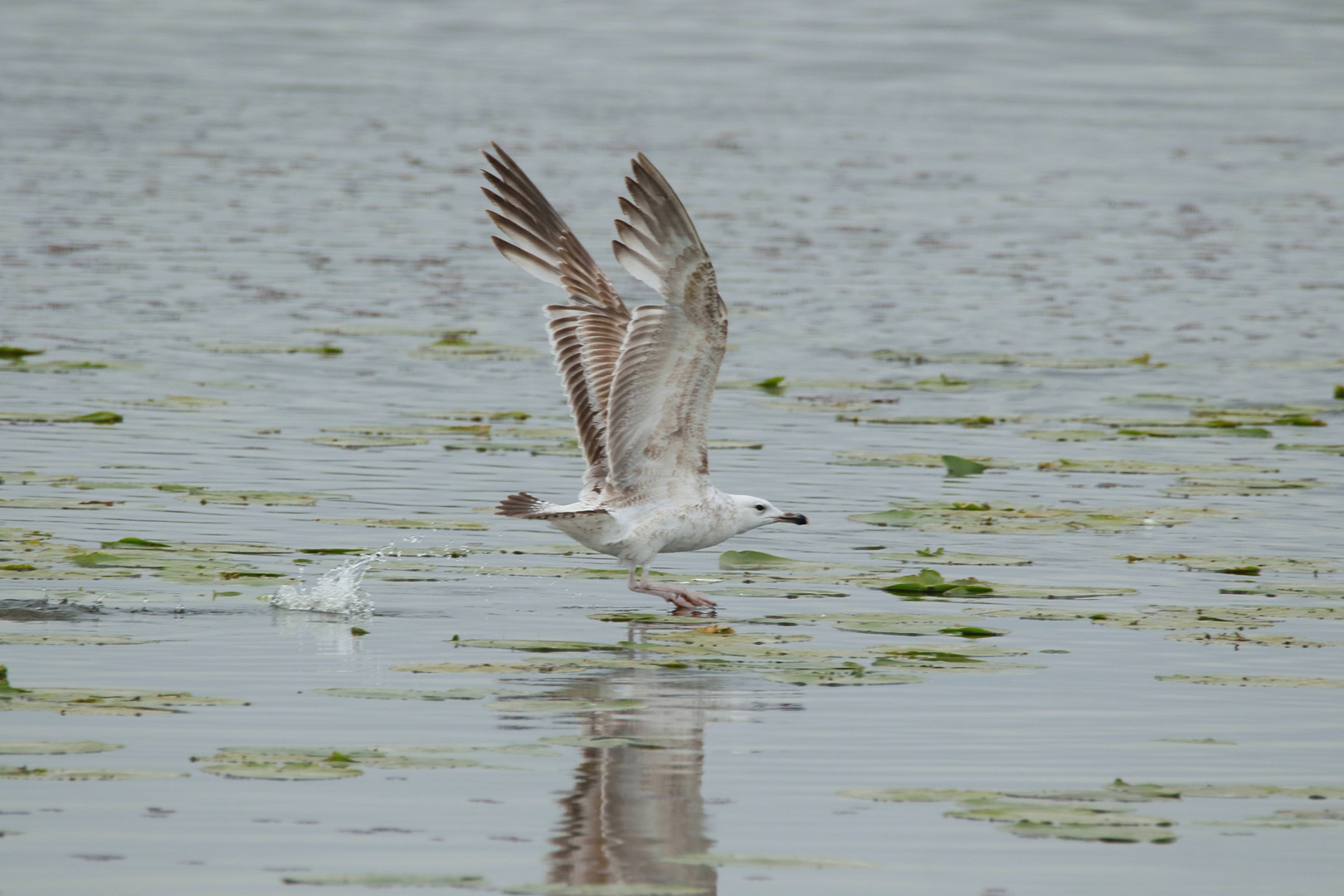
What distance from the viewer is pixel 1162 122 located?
39.5 m

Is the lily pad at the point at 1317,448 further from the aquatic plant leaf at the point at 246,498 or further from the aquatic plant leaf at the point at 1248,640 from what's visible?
the aquatic plant leaf at the point at 246,498

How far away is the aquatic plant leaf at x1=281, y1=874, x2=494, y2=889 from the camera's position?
5277 millimetres

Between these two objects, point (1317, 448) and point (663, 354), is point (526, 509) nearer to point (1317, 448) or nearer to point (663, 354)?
point (663, 354)

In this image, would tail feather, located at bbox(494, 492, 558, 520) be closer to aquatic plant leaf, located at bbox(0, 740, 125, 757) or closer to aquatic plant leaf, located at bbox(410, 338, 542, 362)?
→ aquatic plant leaf, located at bbox(0, 740, 125, 757)

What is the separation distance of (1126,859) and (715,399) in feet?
34.1

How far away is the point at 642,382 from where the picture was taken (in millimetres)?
9367

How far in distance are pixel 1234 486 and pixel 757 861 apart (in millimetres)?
7399

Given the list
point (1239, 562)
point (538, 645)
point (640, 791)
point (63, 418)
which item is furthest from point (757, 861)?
point (63, 418)

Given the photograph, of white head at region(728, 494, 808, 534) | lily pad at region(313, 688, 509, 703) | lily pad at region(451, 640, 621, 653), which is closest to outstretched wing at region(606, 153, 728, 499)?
white head at region(728, 494, 808, 534)

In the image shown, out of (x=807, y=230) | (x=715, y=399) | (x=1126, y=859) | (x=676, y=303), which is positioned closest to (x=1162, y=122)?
(x=807, y=230)

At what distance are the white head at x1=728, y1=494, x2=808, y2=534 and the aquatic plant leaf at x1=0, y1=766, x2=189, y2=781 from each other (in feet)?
13.3

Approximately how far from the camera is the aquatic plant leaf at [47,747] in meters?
6.22

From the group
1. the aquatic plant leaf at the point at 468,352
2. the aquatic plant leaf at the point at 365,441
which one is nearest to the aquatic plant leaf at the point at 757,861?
the aquatic plant leaf at the point at 365,441

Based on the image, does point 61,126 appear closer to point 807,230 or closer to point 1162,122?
point 807,230
